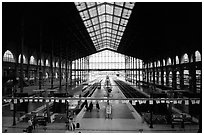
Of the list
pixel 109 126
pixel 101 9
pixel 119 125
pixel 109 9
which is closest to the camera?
pixel 109 126

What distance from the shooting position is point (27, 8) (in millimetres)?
16094

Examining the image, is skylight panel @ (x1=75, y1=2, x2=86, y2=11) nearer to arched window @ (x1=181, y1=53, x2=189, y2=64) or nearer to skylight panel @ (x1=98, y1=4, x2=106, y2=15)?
skylight panel @ (x1=98, y1=4, x2=106, y2=15)

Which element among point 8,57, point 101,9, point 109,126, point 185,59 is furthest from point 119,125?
point 8,57

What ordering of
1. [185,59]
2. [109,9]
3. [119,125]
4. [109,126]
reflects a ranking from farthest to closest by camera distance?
[185,59], [109,9], [119,125], [109,126]

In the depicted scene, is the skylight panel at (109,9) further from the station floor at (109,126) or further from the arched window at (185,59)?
the station floor at (109,126)

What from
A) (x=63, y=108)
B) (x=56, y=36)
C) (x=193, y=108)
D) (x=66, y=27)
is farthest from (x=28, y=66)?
(x=193, y=108)

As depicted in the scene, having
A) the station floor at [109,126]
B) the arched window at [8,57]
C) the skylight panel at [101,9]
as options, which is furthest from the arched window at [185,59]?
the arched window at [8,57]

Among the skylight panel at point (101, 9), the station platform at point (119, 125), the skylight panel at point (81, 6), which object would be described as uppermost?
the skylight panel at point (101, 9)

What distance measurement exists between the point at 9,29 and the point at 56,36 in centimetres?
752

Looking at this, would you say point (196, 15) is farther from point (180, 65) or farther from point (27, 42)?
point (27, 42)

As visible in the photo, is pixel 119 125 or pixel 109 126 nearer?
pixel 109 126

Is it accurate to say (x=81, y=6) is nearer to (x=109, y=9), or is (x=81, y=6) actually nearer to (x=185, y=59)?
(x=109, y=9)

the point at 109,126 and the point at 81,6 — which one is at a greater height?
the point at 81,6

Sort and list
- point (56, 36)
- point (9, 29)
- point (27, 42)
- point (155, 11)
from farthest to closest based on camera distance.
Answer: point (27, 42)
point (56, 36)
point (9, 29)
point (155, 11)
